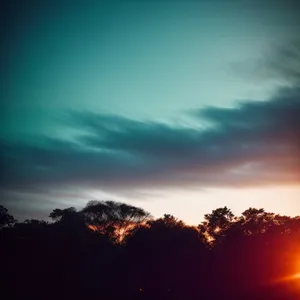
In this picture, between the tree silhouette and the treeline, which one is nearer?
the treeline

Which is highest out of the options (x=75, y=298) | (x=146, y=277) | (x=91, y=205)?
(x=91, y=205)

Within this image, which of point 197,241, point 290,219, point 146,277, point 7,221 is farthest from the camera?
point 290,219

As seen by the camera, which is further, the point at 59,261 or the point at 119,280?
the point at 59,261

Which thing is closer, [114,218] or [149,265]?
[149,265]

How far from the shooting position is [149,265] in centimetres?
4625

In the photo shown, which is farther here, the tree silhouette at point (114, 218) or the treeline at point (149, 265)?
the tree silhouette at point (114, 218)

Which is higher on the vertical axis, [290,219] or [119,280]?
[290,219]

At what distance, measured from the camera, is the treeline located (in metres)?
42.2

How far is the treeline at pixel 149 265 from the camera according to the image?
4219 centimetres

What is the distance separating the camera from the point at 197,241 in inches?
1918

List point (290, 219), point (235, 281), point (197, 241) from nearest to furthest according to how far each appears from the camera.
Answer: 1. point (235, 281)
2. point (197, 241)
3. point (290, 219)

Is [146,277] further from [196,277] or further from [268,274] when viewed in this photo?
[268,274]

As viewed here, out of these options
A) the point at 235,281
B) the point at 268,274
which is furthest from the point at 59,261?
the point at 268,274

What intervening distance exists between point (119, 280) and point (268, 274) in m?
21.3
